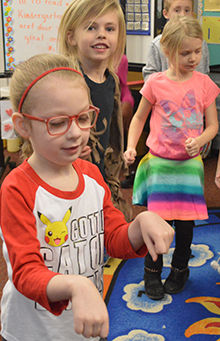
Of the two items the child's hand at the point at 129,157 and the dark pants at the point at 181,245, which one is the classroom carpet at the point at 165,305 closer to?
the dark pants at the point at 181,245

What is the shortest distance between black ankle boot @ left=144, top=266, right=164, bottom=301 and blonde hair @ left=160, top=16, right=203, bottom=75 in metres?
0.88

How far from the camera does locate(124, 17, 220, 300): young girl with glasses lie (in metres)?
1.57

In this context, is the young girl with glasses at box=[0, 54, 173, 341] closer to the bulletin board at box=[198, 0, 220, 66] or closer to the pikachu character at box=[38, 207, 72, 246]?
the pikachu character at box=[38, 207, 72, 246]

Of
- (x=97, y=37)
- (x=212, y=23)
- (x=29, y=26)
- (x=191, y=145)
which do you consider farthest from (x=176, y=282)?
(x=212, y=23)

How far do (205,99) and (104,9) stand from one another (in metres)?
0.61

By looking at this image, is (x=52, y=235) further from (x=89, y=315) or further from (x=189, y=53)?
(x=189, y=53)

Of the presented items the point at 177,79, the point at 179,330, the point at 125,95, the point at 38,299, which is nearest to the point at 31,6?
the point at 125,95

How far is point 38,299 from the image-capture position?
0.64 metres

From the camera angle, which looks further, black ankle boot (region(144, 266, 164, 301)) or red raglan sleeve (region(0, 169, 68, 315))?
black ankle boot (region(144, 266, 164, 301))

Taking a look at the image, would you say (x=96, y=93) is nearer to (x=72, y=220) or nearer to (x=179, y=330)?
(x=72, y=220)

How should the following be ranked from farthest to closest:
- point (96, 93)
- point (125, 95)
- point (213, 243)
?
1. point (125, 95)
2. point (213, 243)
3. point (96, 93)

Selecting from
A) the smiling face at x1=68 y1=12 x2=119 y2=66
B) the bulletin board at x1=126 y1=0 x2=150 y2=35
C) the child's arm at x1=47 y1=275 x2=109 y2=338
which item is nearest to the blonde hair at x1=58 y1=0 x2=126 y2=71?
Answer: the smiling face at x1=68 y1=12 x2=119 y2=66

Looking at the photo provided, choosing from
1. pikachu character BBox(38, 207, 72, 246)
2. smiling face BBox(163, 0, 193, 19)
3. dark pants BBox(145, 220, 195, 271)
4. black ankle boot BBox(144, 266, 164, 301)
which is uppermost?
smiling face BBox(163, 0, 193, 19)

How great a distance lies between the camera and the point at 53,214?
804 mm
